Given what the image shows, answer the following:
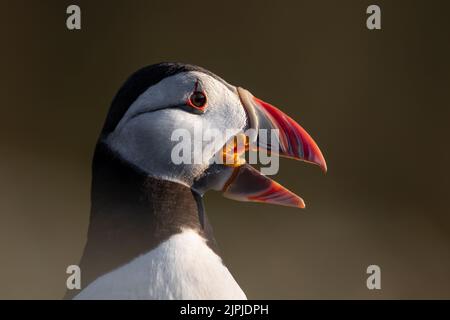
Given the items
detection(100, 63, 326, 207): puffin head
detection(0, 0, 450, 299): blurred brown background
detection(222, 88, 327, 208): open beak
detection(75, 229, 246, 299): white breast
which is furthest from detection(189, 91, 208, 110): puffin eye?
detection(0, 0, 450, 299): blurred brown background

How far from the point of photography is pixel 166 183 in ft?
6.93

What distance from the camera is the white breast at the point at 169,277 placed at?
194cm

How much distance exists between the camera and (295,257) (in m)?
5.79

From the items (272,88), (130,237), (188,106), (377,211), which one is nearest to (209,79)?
(188,106)

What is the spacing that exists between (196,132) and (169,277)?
1.39ft

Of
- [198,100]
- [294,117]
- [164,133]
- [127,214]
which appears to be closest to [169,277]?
[127,214]

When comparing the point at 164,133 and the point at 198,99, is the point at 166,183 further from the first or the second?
the point at 198,99

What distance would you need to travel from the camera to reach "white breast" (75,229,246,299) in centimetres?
194

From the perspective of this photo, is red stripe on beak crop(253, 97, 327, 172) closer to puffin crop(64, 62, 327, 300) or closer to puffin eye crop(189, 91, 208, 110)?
puffin crop(64, 62, 327, 300)

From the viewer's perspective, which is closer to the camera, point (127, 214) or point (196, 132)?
point (127, 214)

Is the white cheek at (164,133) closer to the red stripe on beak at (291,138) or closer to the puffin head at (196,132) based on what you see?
the puffin head at (196,132)

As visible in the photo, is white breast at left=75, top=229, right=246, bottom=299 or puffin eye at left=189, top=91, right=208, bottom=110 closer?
white breast at left=75, top=229, right=246, bottom=299

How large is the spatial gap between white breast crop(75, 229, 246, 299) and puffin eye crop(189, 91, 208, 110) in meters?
0.36

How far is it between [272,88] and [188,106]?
3.22 metres
